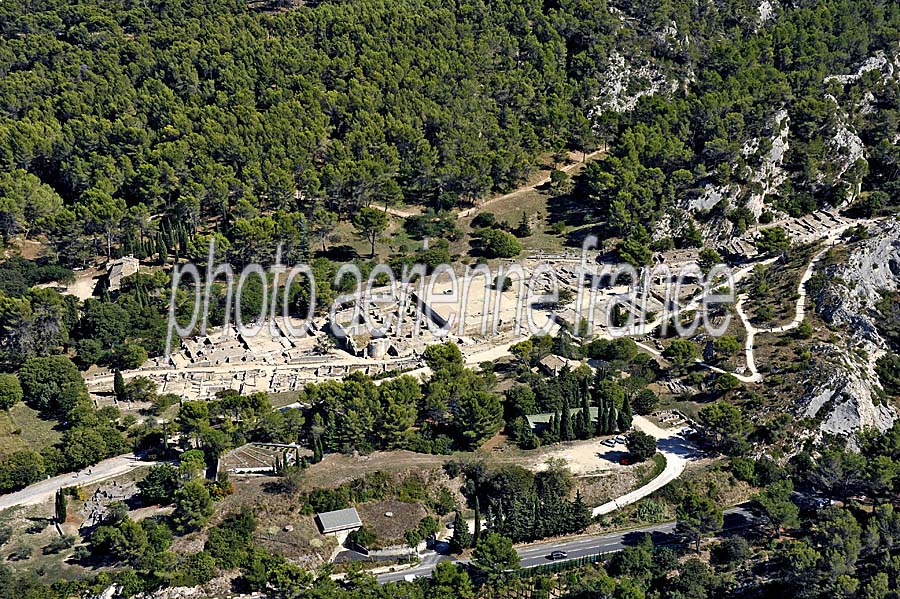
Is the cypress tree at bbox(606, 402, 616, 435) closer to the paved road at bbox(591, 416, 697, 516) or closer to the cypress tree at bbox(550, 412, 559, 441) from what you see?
the paved road at bbox(591, 416, 697, 516)

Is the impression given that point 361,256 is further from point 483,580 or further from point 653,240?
point 483,580

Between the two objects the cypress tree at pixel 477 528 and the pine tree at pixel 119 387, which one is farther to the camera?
the pine tree at pixel 119 387

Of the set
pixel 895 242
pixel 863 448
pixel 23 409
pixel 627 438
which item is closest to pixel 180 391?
pixel 23 409

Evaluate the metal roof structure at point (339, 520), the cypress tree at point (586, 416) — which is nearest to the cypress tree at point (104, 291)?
the metal roof structure at point (339, 520)

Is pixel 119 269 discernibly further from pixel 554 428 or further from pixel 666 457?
pixel 666 457

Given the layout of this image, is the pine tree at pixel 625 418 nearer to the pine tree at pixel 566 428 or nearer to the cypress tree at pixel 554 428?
the pine tree at pixel 566 428
